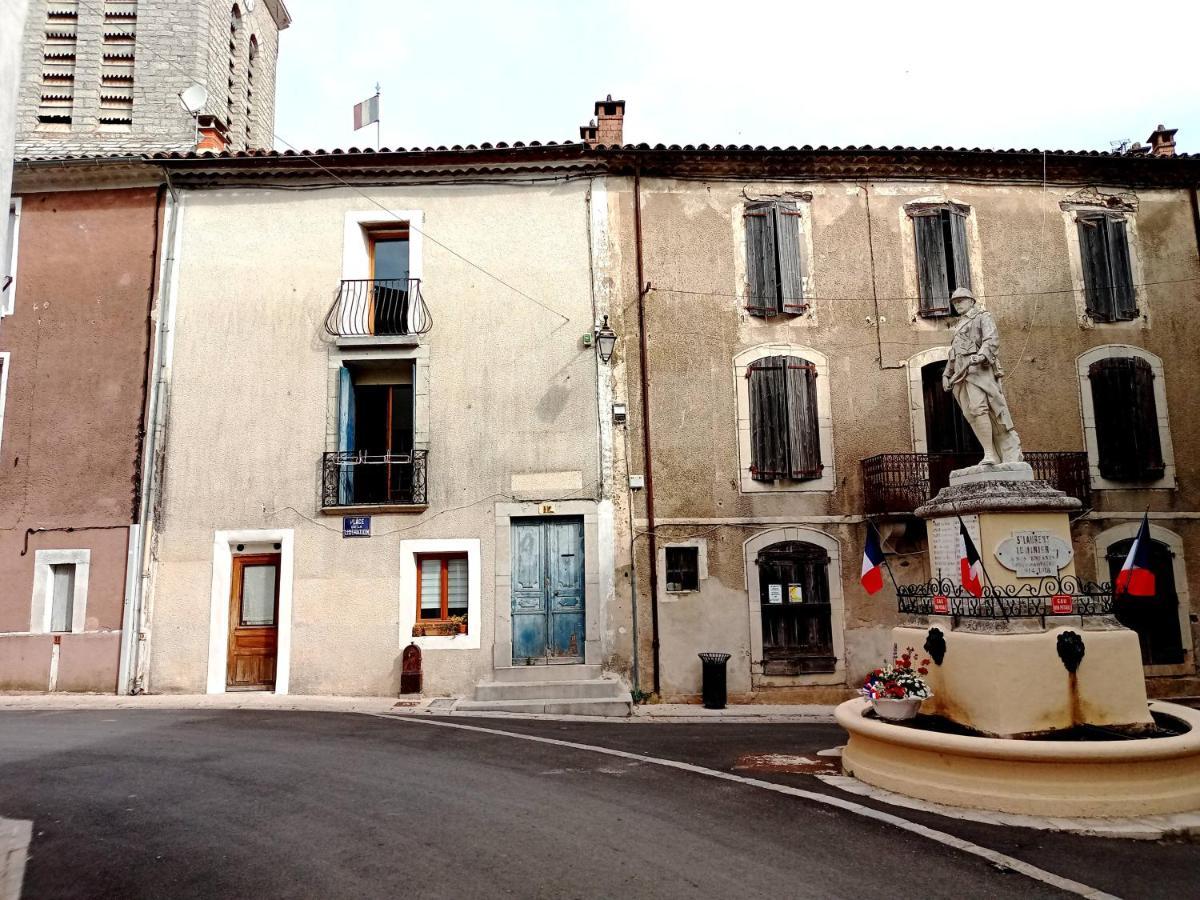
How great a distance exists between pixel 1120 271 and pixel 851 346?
529 centimetres

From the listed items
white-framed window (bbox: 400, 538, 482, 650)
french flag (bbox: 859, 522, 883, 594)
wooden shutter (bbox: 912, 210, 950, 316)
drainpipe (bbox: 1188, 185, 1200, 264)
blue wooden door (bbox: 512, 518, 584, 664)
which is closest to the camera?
french flag (bbox: 859, 522, 883, 594)

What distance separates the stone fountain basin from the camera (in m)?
5.77

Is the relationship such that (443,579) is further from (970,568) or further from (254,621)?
(970,568)

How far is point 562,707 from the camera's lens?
447 inches

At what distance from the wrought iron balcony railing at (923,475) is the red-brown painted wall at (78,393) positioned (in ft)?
39.3

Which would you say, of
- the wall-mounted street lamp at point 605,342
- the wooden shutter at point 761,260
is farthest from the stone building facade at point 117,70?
the wooden shutter at point 761,260

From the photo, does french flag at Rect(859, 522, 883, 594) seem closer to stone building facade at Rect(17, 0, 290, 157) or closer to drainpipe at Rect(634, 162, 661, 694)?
drainpipe at Rect(634, 162, 661, 694)

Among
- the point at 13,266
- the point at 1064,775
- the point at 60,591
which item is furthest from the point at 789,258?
the point at 13,266

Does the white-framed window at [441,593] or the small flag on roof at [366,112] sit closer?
the white-framed window at [441,593]

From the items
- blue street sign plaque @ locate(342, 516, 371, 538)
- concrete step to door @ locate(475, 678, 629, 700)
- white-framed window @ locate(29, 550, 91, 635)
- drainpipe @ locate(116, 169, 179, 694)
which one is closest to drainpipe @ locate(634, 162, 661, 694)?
concrete step to door @ locate(475, 678, 629, 700)

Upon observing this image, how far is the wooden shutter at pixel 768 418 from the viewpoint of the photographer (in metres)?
13.3

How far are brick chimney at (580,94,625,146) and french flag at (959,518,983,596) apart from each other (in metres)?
10.0

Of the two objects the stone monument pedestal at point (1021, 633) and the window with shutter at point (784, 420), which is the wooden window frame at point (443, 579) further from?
the stone monument pedestal at point (1021, 633)

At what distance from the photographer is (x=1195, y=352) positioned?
14.4 m
